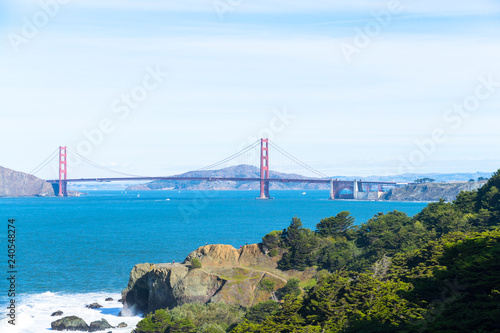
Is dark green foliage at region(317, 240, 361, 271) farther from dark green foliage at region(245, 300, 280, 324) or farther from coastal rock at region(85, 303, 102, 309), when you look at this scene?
coastal rock at region(85, 303, 102, 309)

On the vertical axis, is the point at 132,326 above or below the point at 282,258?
below

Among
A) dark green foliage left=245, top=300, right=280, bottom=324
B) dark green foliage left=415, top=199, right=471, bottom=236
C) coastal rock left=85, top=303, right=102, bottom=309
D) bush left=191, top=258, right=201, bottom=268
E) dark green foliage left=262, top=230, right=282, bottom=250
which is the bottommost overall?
coastal rock left=85, top=303, right=102, bottom=309

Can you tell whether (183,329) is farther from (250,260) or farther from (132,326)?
(250,260)

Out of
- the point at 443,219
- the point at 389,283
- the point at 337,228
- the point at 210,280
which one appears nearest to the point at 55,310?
the point at 210,280

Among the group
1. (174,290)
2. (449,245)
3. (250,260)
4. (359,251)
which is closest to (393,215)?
(359,251)

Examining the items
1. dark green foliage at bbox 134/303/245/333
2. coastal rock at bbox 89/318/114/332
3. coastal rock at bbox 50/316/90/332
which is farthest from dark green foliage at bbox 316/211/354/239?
coastal rock at bbox 50/316/90/332

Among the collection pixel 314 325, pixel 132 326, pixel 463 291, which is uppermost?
pixel 463 291

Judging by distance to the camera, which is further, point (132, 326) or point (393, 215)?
point (393, 215)
